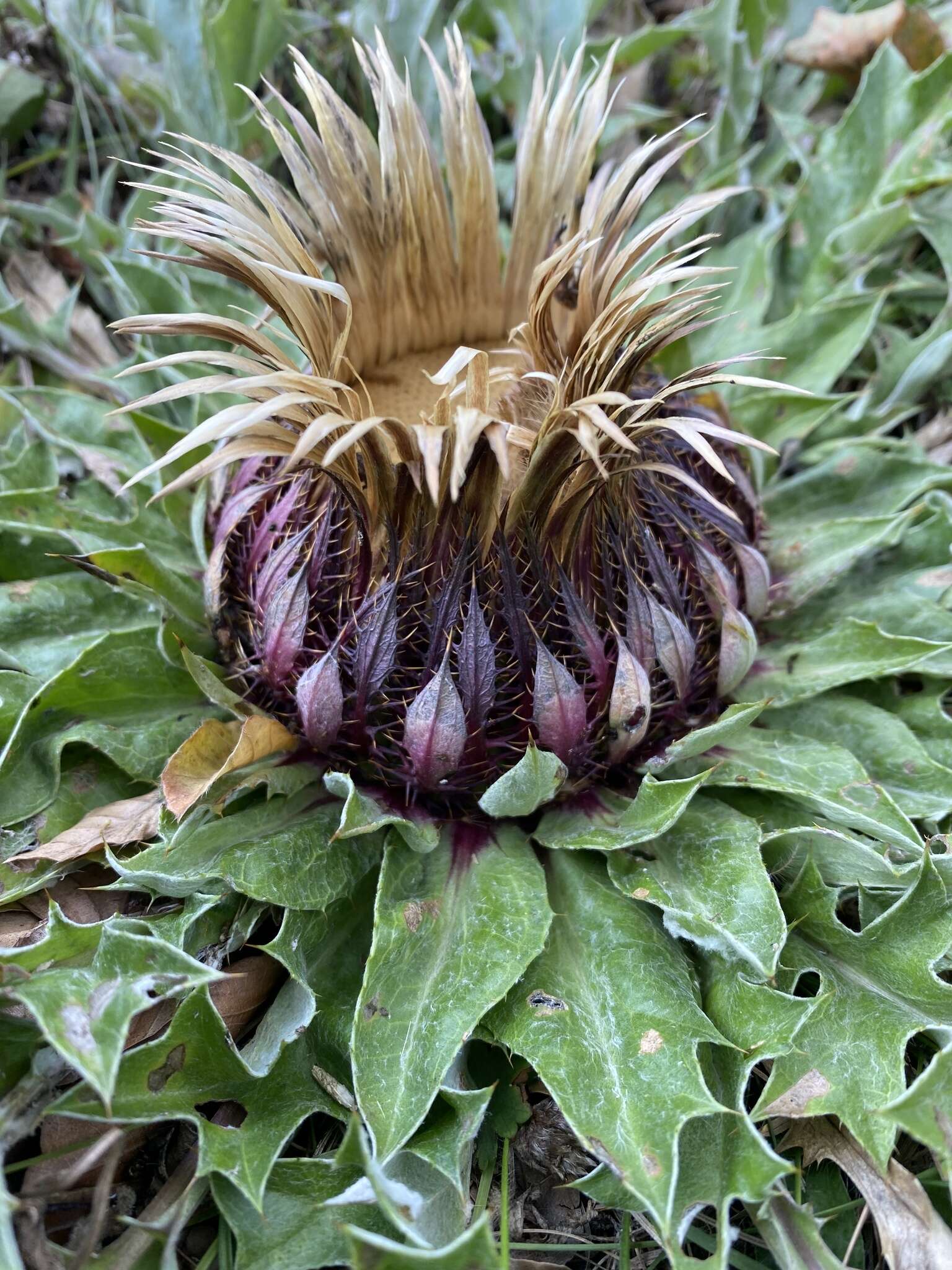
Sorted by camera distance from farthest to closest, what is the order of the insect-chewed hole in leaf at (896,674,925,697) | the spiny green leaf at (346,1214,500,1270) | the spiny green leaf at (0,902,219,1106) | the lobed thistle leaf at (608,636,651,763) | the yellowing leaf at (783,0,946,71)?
the yellowing leaf at (783,0,946,71), the insect-chewed hole in leaf at (896,674,925,697), the lobed thistle leaf at (608,636,651,763), the spiny green leaf at (0,902,219,1106), the spiny green leaf at (346,1214,500,1270)

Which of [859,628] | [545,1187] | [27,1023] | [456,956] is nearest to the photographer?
[27,1023]

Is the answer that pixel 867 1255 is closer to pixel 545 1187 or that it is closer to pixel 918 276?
pixel 545 1187

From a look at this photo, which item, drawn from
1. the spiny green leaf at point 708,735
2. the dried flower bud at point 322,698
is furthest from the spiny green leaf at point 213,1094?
the spiny green leaf at point 708,735

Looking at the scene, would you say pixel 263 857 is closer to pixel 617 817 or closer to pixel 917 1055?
pixel 617 817

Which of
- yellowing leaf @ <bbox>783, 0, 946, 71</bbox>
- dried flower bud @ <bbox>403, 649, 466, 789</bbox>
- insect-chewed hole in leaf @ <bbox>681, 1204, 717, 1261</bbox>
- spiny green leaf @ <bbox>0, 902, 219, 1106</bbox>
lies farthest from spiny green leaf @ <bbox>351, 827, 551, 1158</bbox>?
yellowing leaf @ <bbox>783, 0, 946, 71</bbox>

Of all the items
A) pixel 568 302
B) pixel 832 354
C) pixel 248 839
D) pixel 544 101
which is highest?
pixel 544 101

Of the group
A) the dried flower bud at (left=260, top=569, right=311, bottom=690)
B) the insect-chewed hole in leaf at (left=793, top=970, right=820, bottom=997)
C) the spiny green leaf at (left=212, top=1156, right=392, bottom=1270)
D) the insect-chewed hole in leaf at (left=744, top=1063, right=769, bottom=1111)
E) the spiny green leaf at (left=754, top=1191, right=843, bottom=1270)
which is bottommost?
the insect-chewed hole in leaf at (left=744, top=1063, right=769, bottom=1111)

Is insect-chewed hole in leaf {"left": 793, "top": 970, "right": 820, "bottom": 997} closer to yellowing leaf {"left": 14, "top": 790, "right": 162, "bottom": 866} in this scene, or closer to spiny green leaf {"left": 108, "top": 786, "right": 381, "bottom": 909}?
spiny green leaf {"left": 108, "top": 786, "right": 381, "bottom": 909}

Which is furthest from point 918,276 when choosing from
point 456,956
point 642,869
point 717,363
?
point 456,956
